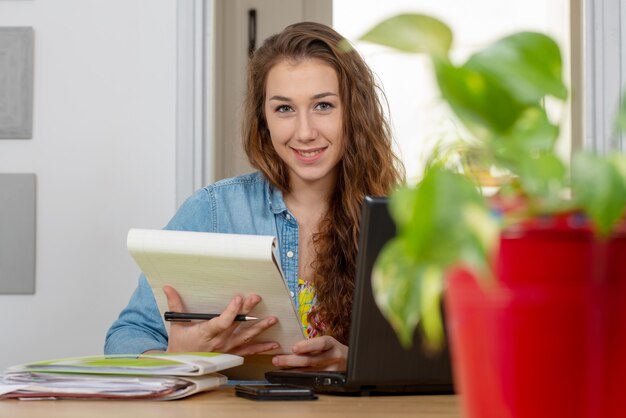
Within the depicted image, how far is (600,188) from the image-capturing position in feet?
1.36

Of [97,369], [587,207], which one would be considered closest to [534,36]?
[587,207]

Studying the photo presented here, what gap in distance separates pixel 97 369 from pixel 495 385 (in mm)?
861

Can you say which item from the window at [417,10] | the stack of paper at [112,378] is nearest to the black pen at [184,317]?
the stack of paper at [112,378]

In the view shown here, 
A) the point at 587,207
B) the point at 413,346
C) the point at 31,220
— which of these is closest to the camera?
the point at 587,207

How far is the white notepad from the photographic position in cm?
136

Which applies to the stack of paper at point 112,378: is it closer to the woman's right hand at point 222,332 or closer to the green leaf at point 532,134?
the woman's right hand at point 222,332

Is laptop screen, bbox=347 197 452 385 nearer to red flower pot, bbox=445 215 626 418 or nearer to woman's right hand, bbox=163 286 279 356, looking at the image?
woman's right hand, bbox=163 286 279 356

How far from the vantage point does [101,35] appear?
104 inches

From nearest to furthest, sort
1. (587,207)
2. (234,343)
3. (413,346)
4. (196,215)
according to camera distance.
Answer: (587,207), (413,346), (234,343), (196,215)

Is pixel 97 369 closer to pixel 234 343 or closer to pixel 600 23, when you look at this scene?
pixel 234 343

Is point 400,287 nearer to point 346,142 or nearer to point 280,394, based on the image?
point 280,394

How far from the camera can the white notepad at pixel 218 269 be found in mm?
1362

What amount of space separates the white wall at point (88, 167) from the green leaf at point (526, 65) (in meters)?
2.24

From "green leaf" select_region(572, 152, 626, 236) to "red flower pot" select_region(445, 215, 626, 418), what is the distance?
42 mm
